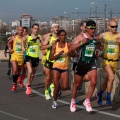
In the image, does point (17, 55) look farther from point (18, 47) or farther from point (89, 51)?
point (89, 51)

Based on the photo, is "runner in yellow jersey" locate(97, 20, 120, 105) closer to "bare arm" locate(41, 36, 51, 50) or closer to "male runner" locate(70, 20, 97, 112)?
"male runner" locate(70, 20, 97, 112)

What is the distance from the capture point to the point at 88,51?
8.97m

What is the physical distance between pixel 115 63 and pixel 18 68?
14.2 feet

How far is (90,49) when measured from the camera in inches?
352

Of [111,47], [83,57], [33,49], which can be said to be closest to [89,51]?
[83,57]

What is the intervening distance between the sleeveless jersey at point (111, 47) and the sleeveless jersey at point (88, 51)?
794 mm

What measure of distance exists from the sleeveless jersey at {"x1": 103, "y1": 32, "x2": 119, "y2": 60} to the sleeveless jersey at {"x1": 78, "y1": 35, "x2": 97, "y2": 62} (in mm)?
794

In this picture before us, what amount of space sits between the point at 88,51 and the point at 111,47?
98cm

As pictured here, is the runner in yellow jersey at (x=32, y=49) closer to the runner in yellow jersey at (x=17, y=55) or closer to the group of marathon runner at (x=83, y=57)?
the group of marathon runner at (x=83, y=57)

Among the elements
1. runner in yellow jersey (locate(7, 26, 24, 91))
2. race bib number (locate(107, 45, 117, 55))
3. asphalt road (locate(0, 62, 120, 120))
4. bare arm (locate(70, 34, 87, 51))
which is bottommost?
asphalt road (locate(0, 62, 120, 120))

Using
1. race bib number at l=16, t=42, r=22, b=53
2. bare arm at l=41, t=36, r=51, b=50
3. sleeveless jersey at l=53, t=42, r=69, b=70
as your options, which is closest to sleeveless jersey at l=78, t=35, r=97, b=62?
sleeveless jersey at l=53, t=42, r=69, b=70

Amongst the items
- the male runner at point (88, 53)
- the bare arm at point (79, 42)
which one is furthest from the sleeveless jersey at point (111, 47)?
the bare arm at point (79, 42)

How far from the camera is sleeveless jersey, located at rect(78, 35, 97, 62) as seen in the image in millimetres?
8930

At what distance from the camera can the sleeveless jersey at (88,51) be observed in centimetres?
893
